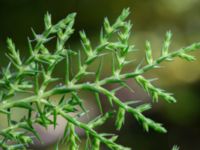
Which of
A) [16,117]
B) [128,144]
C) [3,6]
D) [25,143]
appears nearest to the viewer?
[25,143]

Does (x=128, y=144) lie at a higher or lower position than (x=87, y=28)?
A: lower

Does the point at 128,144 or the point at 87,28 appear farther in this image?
the point at 87,28

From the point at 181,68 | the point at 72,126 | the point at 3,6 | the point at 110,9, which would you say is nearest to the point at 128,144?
the point at 181,68

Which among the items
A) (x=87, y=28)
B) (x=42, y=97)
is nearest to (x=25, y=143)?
(x=42, y=97)

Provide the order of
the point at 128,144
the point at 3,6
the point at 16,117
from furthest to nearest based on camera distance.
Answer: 1. the point at 3,6
2. the point at 128,144
3. the point at 16,117

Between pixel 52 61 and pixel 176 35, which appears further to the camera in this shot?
pixel 176 35

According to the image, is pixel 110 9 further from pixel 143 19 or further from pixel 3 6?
pixel 3 6

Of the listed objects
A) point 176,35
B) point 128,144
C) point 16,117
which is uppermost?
point 176,35

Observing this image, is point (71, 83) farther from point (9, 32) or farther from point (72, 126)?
point (9, 32)

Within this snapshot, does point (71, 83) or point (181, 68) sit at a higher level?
point (71, 83)
